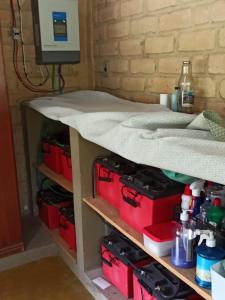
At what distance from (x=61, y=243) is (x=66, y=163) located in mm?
535

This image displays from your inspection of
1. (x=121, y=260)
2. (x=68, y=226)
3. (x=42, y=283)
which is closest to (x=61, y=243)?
(x=68, y=226)

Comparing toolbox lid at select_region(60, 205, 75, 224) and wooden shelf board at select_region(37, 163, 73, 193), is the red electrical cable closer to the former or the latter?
wooden shelf board at select_region(37, 163, 73, 193)

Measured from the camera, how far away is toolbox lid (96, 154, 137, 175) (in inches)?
57.4

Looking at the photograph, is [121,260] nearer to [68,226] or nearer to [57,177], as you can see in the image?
[68,226]

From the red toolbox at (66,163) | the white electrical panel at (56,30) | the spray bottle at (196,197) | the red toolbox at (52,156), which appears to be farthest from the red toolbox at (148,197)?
the white electrical panel at (56,30)

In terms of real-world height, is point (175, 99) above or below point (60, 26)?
below

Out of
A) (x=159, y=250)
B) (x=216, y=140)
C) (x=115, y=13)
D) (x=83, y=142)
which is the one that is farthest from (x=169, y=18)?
(x=159, y=250)

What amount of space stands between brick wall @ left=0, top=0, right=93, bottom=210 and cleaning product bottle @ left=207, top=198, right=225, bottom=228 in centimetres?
171

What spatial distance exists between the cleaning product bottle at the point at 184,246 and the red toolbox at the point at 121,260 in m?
0.40

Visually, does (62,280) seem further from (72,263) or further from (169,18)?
(169,18)

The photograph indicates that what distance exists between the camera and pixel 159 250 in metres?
1.14

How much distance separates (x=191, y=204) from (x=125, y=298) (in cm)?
74

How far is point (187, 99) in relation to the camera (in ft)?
5.15

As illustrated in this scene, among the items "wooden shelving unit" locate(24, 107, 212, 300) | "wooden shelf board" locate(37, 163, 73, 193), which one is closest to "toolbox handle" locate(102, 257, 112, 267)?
"wooden shelving unit" locate(24, 107, 212, 300)
